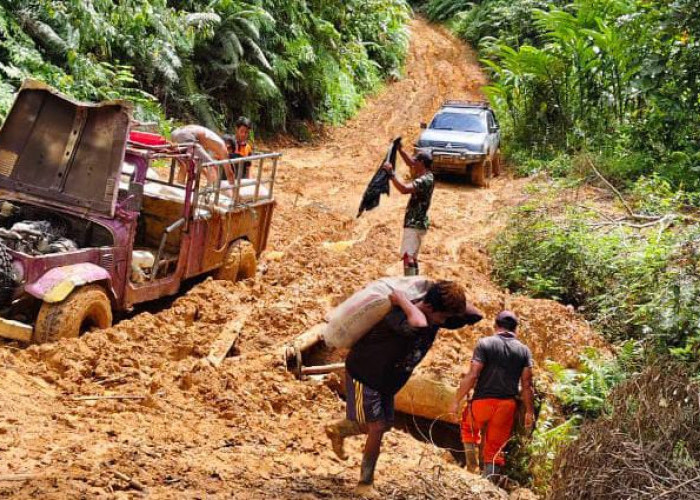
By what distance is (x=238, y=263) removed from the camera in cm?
955

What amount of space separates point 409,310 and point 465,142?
14.6 meters

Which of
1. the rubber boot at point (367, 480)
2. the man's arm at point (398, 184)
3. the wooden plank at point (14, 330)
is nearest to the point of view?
the rubber boot at point (367, 480)

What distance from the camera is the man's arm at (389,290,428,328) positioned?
171 inches

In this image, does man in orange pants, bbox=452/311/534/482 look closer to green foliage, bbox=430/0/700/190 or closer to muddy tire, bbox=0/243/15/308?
muddy tire, bbox=0/243/15/308

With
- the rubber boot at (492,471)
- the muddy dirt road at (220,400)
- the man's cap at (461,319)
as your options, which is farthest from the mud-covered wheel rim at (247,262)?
the man's cap at (461,319)

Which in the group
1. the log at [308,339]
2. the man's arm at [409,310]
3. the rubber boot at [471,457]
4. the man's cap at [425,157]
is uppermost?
the man's cap at [425,157]

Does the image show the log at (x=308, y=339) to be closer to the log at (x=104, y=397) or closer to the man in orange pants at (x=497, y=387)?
the log at (x=104, y=397)

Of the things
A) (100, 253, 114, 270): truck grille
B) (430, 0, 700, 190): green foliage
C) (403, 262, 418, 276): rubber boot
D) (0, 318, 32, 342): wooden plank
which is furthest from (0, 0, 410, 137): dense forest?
(403, 262, 418, 276): rubber boot

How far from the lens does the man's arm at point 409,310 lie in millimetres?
4355

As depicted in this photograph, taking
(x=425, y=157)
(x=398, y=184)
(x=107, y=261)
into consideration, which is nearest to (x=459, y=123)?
(x=425, y=157)

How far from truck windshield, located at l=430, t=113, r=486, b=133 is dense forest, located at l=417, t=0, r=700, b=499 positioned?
1.79 m

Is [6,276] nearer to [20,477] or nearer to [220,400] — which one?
[220,400]

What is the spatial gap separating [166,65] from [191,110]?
6.71ft

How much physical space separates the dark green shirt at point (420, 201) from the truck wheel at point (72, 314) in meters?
3.61
